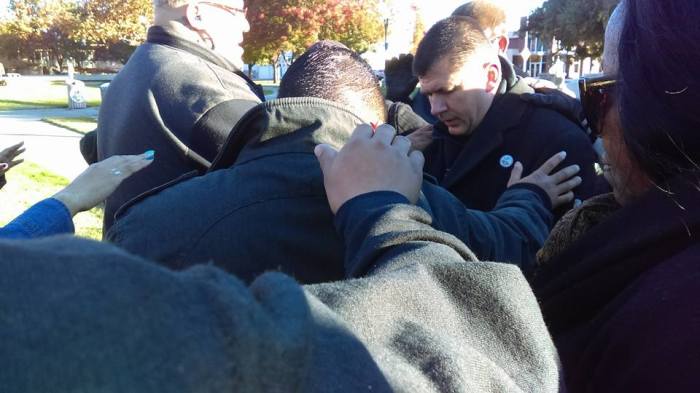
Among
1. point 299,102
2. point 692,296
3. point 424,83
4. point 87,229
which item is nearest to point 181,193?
point 299,102

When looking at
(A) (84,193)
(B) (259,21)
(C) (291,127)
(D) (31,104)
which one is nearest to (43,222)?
(A) (84,193)

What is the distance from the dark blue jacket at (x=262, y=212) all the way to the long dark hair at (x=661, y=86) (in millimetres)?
586

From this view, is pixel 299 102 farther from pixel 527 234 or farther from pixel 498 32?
pixel 498 32

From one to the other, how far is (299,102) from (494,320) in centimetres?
96

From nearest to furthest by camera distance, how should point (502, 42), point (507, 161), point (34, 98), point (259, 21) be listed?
point (507, 161)
point (502, 42)
point (259, 21)
point (34, 98)

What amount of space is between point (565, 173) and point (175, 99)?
6.04 feet

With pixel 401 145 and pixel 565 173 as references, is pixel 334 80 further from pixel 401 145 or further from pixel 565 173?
pixel 565 173

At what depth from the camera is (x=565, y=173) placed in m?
2.60

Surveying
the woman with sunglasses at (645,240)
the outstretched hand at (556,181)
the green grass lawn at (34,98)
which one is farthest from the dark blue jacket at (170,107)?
the green grass lawn at (34,98)

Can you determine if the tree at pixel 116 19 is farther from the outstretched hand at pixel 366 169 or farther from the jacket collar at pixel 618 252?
the jacket collar at pixel 618 252

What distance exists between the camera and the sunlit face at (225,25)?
11.2 ft

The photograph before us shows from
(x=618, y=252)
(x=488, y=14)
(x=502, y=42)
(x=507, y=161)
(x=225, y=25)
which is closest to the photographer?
(x=618, y=252)

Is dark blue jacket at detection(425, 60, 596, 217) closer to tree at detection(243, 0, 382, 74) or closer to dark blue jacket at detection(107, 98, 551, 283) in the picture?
dark blue jacket at detection(107, 98, 551, 283)

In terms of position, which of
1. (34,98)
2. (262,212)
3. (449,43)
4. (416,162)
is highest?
(449,43)
